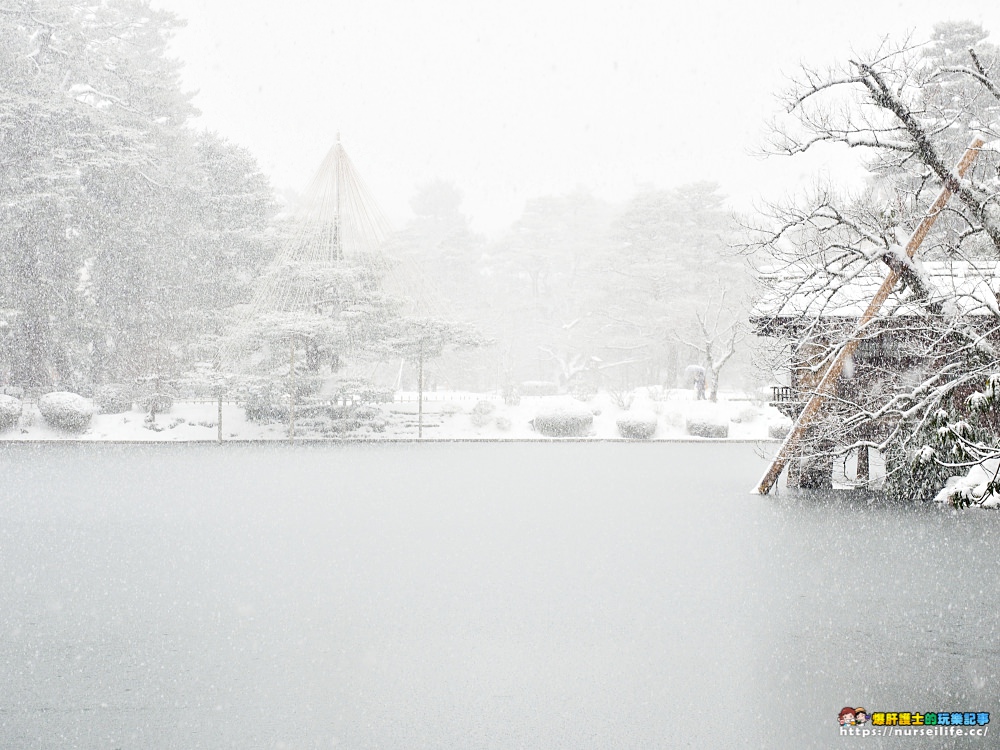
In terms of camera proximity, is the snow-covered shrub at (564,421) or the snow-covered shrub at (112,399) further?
the snow-covered shrub at (112,399)

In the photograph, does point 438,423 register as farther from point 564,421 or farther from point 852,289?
point 852,289

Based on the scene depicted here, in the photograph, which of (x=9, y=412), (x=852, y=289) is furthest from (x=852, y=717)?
(x=9, y=412)

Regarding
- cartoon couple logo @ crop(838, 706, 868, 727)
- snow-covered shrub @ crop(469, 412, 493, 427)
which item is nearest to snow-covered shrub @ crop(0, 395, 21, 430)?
snow-covered shrub @ crop(469, 412, 493, 427)

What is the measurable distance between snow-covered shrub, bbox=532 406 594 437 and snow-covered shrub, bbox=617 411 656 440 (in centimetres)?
104

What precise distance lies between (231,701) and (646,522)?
7102mm

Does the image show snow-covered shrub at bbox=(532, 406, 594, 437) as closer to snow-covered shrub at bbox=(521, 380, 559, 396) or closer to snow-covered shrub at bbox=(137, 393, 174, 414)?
snow-covered shrub at bbox=(137, 393, 174, 414)

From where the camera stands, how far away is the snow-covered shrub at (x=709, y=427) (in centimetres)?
2545

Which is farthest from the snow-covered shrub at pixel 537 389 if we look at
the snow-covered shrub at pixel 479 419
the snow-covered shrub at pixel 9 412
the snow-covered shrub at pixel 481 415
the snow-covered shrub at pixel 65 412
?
the snow-covered shrub at pixel 9 412

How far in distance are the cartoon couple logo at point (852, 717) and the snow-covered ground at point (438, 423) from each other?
20124 millimetres

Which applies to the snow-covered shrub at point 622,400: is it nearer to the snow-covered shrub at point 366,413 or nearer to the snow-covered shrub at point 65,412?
the snow-covered shrub at point 366,413

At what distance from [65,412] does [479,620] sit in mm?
20714

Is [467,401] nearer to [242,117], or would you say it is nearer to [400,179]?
[400,179]

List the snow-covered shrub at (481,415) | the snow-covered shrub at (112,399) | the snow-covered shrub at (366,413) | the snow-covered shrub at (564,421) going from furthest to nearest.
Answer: the snow-covered shrub at (112,399) < the snow-covered shrub at (481,415) < the snow-covered shrub at (366,413) < the snow-covered shrub at (564,421)

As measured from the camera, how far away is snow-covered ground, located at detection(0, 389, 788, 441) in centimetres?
2402
